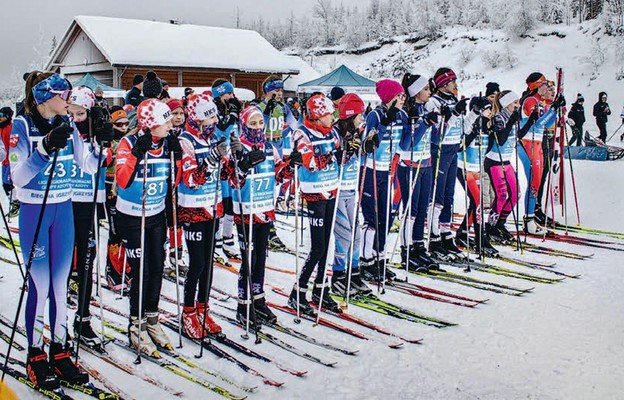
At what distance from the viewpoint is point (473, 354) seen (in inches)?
169

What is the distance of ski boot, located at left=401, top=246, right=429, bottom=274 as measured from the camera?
654 cm

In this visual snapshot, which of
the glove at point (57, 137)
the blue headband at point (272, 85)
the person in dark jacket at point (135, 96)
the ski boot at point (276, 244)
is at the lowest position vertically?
the ski boot at point (276, 244)

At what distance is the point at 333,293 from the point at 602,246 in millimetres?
4188

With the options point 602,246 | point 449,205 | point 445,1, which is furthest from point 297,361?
point 445,1

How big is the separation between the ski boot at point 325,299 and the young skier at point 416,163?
153 centimetres

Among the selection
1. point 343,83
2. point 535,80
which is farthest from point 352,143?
point 343,83

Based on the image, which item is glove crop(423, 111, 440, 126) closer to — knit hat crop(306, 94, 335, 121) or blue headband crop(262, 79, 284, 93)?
knit hat crop(306, 94, 335, 121)

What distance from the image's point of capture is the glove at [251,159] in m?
4.30

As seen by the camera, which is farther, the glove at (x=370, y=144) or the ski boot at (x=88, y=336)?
the glove at (x=370, y=144)

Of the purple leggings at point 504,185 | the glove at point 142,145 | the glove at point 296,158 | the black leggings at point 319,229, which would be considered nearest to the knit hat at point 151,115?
the glove at point 142,145

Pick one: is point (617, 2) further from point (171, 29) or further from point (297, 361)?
point (297, 361)

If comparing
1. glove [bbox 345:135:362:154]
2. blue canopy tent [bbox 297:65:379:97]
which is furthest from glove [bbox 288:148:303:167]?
blue canopy tent [bbox 297:65:379:97]

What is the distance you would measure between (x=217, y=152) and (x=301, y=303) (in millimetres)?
1716

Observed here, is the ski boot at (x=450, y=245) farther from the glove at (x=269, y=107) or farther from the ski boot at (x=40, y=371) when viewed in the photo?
the ski boot at (x=40, y=371)
